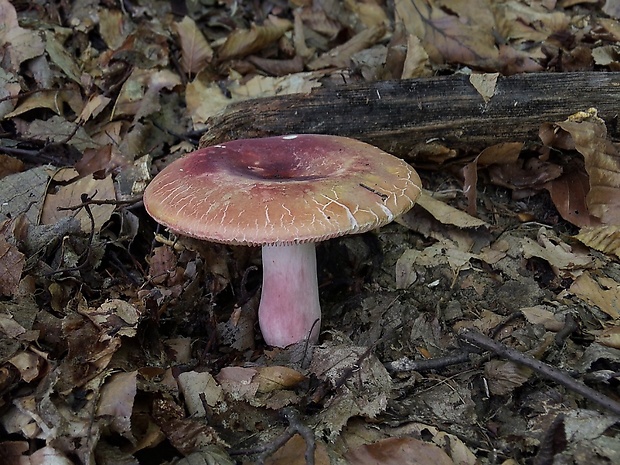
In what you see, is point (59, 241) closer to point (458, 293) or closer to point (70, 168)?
point (70, 168)

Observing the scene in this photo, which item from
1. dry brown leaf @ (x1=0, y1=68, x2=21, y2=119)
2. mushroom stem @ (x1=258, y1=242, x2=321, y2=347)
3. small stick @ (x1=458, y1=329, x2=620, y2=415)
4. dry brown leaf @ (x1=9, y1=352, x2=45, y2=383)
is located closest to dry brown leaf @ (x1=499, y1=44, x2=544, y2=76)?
mushroom stem @ (x1=258, y1=242, x2=321, y2=347)

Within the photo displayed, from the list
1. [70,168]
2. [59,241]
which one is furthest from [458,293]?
[70,168]

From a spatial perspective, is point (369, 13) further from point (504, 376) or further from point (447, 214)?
point (504, 376)

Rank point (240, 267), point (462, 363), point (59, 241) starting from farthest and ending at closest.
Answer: point (240, 267)
point (59, 241)
point (462, 363)

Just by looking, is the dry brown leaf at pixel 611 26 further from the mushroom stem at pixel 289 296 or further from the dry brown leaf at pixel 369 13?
the mushroom stem at pixel 289 296

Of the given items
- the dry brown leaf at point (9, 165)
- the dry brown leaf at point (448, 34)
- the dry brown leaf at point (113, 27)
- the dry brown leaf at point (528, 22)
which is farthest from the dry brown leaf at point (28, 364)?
the dry brown leaf at point (528, 22)

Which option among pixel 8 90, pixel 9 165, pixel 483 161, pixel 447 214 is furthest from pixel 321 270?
pixel 8 90

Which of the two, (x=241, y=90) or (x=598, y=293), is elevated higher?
(x=241, y=90)
